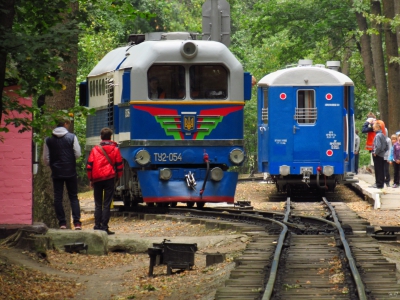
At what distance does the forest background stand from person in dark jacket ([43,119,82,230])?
58 centimetres

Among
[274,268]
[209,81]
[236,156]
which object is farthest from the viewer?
[209,81]

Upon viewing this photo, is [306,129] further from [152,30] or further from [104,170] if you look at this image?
[152,30]

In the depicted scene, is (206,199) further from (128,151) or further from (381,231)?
(381,231)

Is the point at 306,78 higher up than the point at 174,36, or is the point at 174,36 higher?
the point at 174,36

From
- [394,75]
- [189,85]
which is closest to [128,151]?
[189,85]

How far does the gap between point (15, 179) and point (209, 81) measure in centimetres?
649

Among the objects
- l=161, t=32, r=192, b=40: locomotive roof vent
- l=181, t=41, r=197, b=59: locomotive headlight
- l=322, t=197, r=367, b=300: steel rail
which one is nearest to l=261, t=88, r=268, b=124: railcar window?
l=161, t=32, r=192, b=40: locomotive roof vent

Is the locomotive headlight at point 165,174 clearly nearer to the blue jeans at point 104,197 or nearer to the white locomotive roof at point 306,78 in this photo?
the blue jeans at point 104,197

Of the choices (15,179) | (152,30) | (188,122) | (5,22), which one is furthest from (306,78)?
(152,30)

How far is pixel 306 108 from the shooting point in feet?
74.7

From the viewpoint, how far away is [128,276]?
36.7ft

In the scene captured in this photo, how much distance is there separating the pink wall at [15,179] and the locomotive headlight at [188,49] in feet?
19.4

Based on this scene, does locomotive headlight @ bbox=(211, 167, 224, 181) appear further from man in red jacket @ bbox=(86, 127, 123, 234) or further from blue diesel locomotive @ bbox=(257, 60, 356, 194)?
blue diesel locomotive @ bbox=(257, 60, 356, 194)

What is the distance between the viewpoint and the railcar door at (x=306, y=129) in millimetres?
22672
